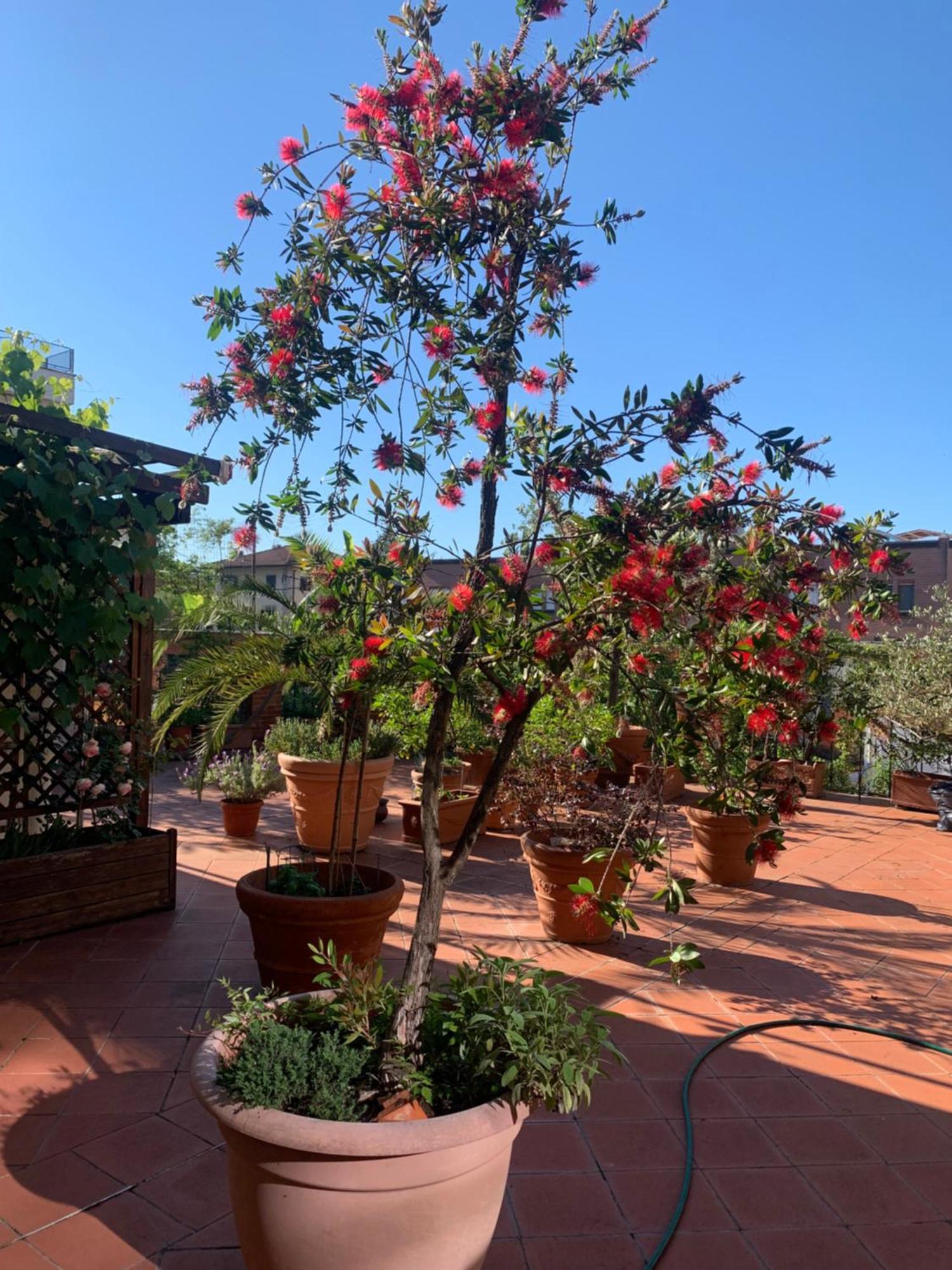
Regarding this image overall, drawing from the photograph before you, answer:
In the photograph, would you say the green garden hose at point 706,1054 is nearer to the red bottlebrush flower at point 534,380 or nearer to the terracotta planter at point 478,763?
the red bottlebrush flower at point 534,380

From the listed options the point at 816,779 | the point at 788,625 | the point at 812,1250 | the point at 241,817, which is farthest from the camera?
the point at 816,779

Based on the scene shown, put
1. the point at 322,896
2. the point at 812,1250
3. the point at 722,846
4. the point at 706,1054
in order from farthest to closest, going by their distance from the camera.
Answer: the point at 722,846 → the point at 322,896 → the point at 706,1054 → the point at 812,1250

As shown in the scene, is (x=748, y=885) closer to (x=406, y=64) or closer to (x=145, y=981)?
(x=145, y=981)

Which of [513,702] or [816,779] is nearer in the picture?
[513,702]

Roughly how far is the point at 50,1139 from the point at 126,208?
372cm

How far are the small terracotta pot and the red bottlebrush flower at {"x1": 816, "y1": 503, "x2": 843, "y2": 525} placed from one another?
5.32 metres

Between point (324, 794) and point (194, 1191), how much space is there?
3.50 meters

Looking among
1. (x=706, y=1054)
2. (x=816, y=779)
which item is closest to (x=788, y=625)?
(x=706, y=1054)

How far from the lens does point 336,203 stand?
225cm

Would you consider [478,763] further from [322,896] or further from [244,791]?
[322,896]

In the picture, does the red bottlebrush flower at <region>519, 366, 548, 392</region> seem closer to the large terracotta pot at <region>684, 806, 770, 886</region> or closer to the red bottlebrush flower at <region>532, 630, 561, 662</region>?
the red bottlebrush flower at <region>532, 630, 561, 662</region>

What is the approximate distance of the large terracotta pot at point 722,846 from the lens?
5414mm

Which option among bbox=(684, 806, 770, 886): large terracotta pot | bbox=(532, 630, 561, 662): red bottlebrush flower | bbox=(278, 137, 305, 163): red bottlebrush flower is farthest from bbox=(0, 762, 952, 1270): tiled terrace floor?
bbox=(278, 137, 305, 163): red bottlebrush flower

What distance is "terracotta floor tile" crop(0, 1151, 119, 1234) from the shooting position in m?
2.04
